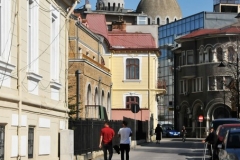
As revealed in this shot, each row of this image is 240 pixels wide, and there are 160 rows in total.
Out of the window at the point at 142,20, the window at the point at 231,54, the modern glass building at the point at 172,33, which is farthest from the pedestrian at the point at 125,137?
the window at the point at 142,20

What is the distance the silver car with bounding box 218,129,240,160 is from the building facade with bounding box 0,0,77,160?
5.06 m

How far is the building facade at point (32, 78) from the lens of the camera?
1609 cm

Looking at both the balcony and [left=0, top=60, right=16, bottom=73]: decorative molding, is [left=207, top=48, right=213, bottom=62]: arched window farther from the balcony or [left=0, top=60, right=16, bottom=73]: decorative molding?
[left=0, top=60, right=16, bottom=73]: decorative molding

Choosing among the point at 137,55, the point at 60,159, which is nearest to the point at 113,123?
the point at 60,159

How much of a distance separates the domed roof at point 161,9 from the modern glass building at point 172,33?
74.2 feet

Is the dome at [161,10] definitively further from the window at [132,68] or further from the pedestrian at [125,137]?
the pedestrian at [125,137]

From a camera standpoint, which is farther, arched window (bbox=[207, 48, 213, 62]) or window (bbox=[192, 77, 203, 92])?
window (bbox=[192, 77, 203, 92])

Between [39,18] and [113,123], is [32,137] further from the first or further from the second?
[113,123]

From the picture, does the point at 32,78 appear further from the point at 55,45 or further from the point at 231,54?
the point at 231,54

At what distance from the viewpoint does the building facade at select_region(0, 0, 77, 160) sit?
52.8 feet

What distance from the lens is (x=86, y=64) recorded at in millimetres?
39125

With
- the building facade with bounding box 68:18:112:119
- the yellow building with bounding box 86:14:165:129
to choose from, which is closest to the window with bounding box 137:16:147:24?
the yellow building with bounding box 86:14:165:129

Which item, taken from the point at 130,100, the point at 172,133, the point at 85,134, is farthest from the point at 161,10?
the point at 85,134

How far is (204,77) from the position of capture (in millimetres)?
83938
